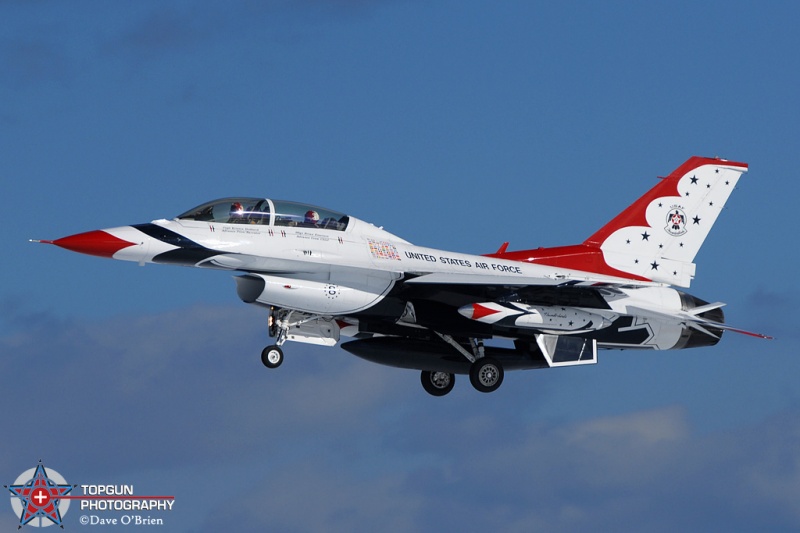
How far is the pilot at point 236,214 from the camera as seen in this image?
23188 mm

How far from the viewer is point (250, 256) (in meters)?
23.0

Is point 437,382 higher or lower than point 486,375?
higher

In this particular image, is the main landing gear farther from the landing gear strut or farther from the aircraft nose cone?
the aircraft nose cone

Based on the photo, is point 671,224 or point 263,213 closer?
point 263,213

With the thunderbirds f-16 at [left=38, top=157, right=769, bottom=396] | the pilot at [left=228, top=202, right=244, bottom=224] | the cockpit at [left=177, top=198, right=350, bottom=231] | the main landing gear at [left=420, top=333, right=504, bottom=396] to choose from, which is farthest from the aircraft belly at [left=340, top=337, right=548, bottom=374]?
the pilot at [left=228, top=202, right=244, bottom=224]

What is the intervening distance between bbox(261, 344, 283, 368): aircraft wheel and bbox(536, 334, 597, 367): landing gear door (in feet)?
16.8

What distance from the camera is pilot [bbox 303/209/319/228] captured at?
2364 cm

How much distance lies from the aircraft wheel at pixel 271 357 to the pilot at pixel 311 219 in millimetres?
2155

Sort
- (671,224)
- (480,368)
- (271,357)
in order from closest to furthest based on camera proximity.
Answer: (271,357)
(480,368)
(671,224)

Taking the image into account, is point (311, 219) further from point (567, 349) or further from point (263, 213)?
point (567, 349)

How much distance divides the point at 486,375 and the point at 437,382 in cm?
201

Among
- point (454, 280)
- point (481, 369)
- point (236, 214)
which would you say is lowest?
point (481, 369)

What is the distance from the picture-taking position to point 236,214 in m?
23.2

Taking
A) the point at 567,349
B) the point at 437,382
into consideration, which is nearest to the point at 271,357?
the point at 437,382
